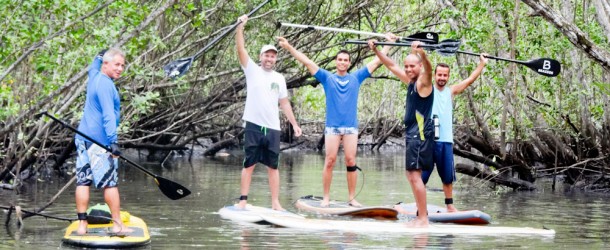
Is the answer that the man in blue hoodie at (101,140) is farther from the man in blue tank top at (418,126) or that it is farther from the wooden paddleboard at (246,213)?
the man in blue tank top at (418,126)

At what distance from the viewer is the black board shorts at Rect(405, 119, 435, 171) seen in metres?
9.55

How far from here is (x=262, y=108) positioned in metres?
10.9

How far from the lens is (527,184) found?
15.5 m

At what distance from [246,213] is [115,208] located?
220 centimetres

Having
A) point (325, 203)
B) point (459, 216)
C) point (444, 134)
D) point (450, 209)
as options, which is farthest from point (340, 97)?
point (459, 216)

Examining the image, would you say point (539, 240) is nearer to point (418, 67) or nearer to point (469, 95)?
point (418, 67)

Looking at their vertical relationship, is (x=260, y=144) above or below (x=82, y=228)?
above

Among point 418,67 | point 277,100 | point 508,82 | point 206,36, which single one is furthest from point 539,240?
point 206,36

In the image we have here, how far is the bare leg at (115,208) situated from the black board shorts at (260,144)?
2.61 meters

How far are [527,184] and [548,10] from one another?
6.05 meters

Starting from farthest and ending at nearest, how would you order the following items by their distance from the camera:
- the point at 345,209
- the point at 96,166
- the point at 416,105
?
the point at 345,209
the point at 416,105
the point at 96,166

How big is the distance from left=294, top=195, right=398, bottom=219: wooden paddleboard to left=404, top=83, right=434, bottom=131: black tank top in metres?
1.49

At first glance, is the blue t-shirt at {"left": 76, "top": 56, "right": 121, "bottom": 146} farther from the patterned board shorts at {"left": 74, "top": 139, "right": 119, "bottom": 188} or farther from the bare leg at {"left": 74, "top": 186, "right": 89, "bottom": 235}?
the bare leg at {"left": 74, "top": 186, "right": 89, "bottom": 235}

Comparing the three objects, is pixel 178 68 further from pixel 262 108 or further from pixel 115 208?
pixel 115 208
